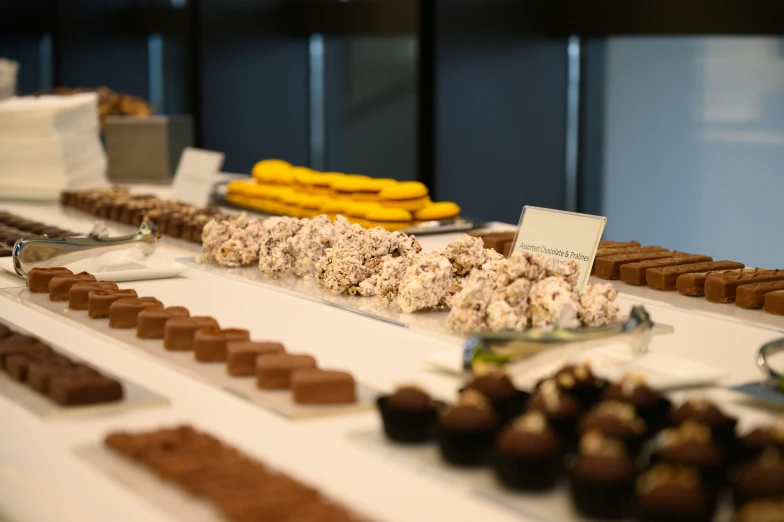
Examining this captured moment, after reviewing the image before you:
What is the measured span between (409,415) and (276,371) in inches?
11.0

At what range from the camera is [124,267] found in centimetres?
235

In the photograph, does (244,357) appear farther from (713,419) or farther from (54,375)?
(713,419)

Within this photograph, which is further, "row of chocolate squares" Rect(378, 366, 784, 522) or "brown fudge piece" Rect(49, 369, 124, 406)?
"brown fudge piece" Rect(49, 369, 124, 406)

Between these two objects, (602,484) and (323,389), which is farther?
(323,389)

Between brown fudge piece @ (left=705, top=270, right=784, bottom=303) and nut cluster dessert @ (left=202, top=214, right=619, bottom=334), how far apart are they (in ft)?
1.21

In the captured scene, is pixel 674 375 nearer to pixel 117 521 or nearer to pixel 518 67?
pixel 117 521

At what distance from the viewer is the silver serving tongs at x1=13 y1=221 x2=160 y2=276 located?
218 cm

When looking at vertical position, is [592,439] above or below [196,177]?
below

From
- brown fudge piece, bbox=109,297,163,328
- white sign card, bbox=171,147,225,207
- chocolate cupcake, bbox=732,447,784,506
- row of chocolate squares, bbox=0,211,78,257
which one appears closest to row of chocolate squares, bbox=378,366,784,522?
chocolate cupcake, bbox=732,447,784,506

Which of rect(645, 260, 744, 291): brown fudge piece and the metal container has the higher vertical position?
the metal container

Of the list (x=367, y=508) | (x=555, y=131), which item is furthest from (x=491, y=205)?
(x=367, y=508)

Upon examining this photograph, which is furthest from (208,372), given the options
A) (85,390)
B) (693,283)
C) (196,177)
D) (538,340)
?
(196,177)

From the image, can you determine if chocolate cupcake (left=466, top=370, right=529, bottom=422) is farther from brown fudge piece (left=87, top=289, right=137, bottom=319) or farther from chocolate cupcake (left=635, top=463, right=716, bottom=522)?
brown fudge piece (left=87, top=289, right=137, bottom=319)

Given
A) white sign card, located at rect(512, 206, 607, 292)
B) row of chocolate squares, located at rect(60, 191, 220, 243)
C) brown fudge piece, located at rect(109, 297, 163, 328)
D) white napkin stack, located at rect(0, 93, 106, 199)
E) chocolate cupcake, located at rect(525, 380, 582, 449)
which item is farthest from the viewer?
white napkin stack, located at rect(0, 93, 106, 199)
